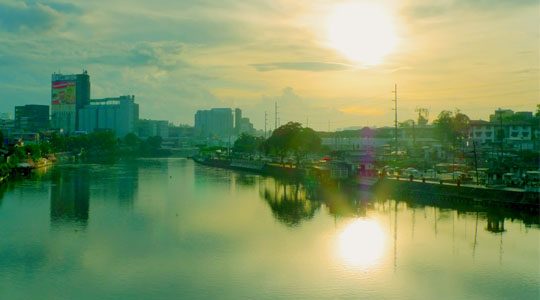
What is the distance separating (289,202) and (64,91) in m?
87.5

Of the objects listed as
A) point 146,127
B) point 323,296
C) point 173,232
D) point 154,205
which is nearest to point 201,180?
point 154,205

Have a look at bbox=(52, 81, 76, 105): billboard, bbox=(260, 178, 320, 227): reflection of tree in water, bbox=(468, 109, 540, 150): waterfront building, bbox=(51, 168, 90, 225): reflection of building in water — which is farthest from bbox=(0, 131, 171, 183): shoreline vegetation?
bbox=(468, 109, 540, 150): waterfront building

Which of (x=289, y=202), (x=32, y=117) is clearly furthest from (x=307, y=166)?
(x=32, y=117)

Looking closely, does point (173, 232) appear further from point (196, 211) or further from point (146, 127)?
point (146, 127)

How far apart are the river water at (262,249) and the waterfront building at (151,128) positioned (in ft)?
314

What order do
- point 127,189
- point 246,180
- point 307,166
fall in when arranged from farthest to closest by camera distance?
→ point 307,166 → point 246,180 → point 127,189

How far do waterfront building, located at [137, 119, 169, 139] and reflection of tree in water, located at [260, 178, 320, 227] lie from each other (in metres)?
90.6

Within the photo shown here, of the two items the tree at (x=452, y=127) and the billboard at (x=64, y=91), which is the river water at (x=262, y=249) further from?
the billboard at (x=64, y=91)

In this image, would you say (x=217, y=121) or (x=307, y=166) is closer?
(x=307, y=166)

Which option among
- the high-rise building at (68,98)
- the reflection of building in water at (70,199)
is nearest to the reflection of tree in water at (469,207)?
the reflection of building in water at (70,199)

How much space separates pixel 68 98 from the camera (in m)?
98.6

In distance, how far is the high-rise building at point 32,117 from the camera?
92562mm

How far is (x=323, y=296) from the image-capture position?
979 cm

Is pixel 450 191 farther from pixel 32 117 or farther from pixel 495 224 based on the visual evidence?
pixel 32 117
